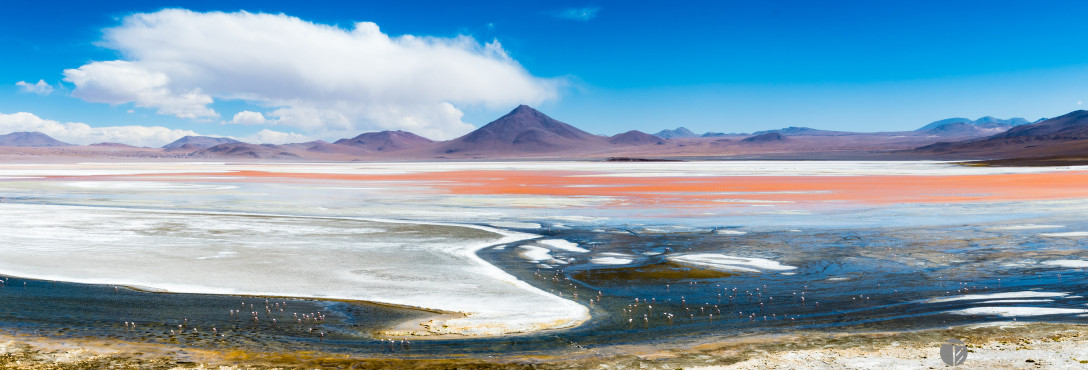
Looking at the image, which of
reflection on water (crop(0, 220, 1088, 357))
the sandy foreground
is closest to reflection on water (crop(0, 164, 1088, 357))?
reflection on water (crop(0, 220, 1088, 357))

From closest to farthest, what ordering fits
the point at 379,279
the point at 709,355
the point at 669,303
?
the point at 709,355 < the point at 669,303 < the point at 379,279

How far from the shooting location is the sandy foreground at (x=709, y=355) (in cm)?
703

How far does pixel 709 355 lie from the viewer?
7.51 metres

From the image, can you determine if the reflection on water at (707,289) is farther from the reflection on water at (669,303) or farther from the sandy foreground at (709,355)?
the sandy foreground at (709,355)

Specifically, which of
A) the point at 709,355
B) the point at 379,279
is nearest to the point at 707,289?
the point at 709,355

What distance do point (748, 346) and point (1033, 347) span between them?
260 cm

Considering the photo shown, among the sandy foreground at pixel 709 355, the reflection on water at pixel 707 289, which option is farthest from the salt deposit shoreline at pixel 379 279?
the sandy foreground at pixel 709 355

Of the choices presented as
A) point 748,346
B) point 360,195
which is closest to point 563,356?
point 748,346

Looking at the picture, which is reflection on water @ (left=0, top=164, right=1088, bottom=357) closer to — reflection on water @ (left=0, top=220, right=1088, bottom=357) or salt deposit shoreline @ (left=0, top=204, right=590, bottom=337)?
reflection on water @ (left=0, top=220, right=1088, bottom=357)

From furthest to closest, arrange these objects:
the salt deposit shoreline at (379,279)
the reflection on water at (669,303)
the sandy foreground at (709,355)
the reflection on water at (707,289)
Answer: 1. the salt deposit shoreline at (379,279)
2. the reflection on water at (707,289)
3. the reflection on water at (669,303)
4. the sandy foreground at (709,355)

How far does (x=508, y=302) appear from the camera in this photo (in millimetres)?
10281

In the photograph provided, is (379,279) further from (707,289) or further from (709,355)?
(709,355)

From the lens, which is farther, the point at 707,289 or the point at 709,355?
the point at 707,289

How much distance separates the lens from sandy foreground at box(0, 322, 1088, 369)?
7.03m
